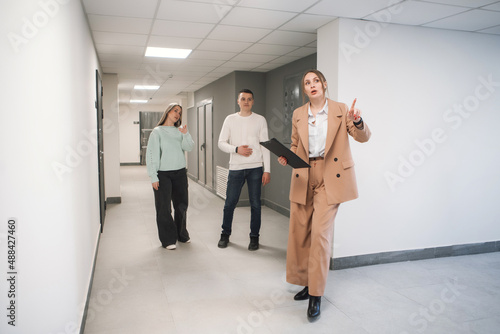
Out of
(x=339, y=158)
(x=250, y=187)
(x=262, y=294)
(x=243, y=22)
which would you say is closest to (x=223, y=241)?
(x=250, y=187)

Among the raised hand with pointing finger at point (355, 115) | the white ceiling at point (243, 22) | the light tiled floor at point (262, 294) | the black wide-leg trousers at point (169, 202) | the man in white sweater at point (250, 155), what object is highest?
the white ceiling at point (243, 22)

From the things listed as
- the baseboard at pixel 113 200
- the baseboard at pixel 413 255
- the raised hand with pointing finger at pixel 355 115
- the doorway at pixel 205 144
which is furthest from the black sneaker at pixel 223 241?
the doorway at pixel 205 144

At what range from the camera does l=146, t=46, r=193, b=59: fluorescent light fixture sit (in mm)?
4573

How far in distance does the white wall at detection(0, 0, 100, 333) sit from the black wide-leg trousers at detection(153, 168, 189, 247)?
1.76 metres

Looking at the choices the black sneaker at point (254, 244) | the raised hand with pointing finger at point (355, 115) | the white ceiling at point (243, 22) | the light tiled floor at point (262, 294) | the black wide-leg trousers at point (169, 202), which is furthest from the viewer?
the black sneaker at point (254, 244)

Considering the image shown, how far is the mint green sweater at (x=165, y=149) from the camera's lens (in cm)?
356

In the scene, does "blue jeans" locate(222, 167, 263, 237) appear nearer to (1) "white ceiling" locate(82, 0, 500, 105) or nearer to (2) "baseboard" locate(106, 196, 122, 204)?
(1) "white ceiling" locate(82, 0, 500, 105)

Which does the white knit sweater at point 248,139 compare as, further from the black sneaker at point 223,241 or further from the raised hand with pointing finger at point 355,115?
the raised hand with pointing finger at point 355,115

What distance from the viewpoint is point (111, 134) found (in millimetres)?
6324

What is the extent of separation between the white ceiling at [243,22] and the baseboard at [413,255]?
2.03 metres

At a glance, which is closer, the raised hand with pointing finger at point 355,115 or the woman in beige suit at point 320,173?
the raised hand with pointing finger at point 355,115

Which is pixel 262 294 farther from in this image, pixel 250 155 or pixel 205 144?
pixel 205 144

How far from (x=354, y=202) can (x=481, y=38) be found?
2.00 metres

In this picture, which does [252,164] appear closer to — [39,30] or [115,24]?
[115,24]
